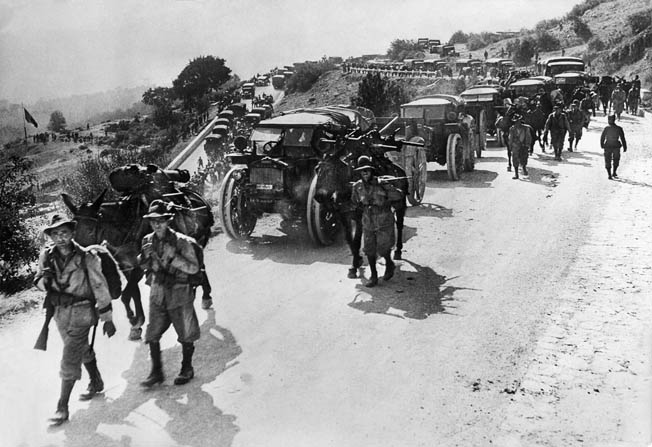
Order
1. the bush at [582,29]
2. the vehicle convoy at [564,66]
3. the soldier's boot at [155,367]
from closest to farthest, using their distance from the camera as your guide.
→ the soldier's boot at [155,367], the vehicle convoy at [564,66], the bush at [582,29]

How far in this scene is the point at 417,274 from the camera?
368 inches

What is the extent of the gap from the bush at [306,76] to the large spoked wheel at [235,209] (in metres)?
34.6

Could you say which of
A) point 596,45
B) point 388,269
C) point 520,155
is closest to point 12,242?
point 388,269

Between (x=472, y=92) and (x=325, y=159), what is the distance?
13.8 metres

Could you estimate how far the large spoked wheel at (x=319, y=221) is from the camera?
10.1m

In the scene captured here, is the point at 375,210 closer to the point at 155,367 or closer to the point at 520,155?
the point at 155,367

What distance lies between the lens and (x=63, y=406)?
18.0ft

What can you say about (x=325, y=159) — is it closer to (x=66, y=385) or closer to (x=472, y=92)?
(x=66, y=385)

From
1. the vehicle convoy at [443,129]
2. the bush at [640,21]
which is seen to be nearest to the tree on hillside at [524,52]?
the bush at [640,21]

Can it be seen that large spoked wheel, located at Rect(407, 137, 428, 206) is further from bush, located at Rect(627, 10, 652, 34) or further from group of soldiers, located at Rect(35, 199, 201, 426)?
bush, located at Rect(627, 10, 652, 34)

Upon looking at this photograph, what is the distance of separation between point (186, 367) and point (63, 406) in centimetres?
116

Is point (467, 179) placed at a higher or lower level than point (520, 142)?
lower

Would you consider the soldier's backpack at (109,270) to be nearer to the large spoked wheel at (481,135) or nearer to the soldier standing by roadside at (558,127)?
the soldier standing by roadside at (558,127)

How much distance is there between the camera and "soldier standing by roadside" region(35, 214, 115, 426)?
5445 millimetres
